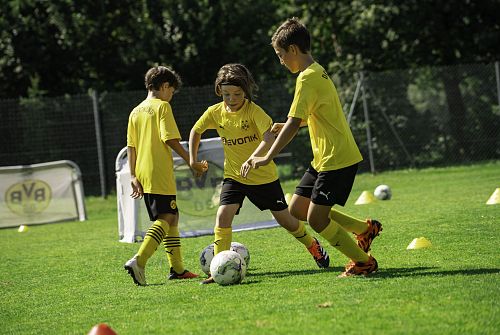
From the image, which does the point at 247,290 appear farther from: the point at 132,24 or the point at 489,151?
the point at 132,24

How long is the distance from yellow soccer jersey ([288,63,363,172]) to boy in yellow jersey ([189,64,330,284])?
0.89 meters

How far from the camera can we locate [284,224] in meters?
7.84

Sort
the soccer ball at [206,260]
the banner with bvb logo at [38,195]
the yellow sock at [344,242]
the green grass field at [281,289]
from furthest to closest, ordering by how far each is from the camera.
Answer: the banner with bvb logo at [38,195] < the soccer ball at [206,260] < the yellow sock at [344,242] < the green grass field at [281,289]

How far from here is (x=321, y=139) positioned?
22.3ft

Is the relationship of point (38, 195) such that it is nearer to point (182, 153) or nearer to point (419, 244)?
point (182, 153)

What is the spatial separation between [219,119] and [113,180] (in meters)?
11.9

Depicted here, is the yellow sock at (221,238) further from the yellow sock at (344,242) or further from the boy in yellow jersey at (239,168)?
the yellow sock at (344,242)

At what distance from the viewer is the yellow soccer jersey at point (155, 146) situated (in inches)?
302

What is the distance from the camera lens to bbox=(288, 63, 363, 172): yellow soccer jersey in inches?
262

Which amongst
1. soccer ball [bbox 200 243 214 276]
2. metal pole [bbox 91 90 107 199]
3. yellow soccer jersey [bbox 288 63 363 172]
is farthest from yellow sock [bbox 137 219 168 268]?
metal pole [bbox 91 90 107 199]

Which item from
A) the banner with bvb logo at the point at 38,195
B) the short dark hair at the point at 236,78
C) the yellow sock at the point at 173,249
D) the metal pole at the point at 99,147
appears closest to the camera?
the short dark hair at the point at 236,78

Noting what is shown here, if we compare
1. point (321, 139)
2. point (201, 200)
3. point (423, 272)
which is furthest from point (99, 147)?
point (423, 272)

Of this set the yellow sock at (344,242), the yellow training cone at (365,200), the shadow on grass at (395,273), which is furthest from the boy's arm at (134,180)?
the yellow training cone at (365,200)

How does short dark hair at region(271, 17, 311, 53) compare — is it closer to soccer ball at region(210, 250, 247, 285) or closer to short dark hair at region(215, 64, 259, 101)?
short dark hair at region(215, 64, 259, 101)
